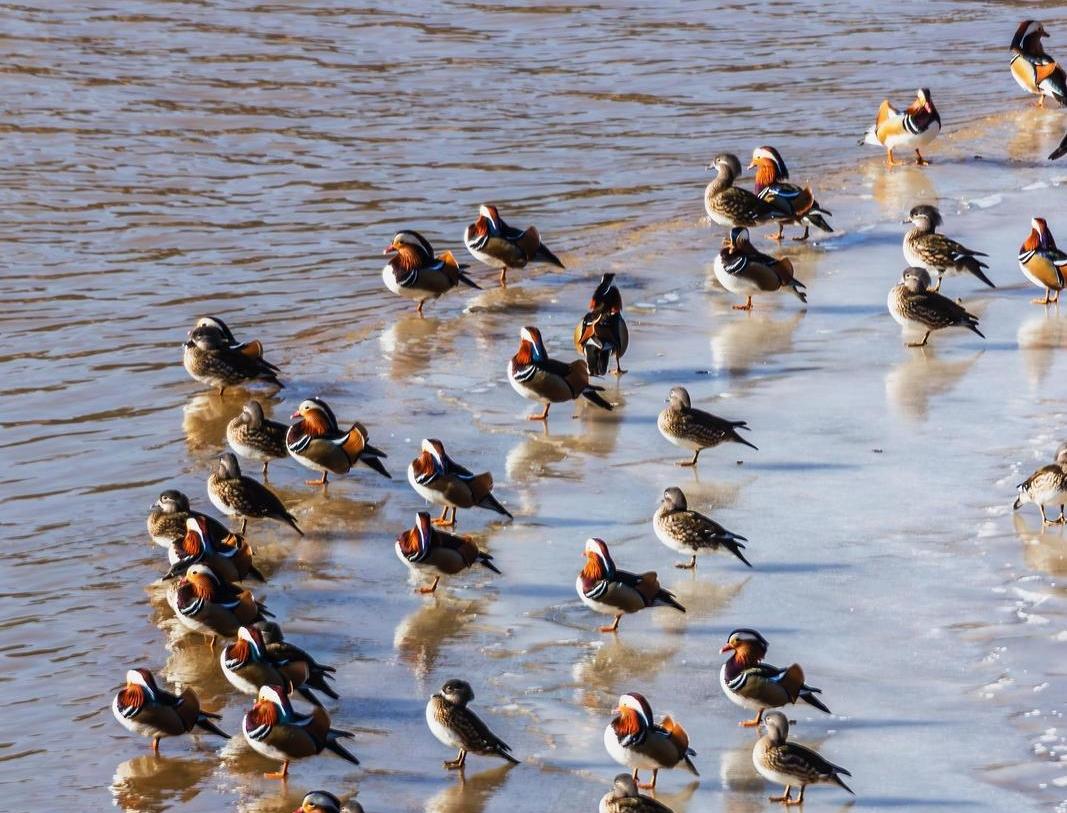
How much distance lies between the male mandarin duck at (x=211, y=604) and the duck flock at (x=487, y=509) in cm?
1

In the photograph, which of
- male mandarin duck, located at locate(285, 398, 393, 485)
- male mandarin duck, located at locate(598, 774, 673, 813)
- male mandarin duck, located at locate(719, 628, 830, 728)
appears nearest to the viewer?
male mandarin duck, located at locate(598, 774, 673, 813)

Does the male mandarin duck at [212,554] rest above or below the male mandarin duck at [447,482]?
below

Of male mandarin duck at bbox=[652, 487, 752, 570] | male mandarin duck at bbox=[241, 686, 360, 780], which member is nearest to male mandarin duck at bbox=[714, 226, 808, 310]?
male mandarin duck at bbox=[652, 487, 752, 570]

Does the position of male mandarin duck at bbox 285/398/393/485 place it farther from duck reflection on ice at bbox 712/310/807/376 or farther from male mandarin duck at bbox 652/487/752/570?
duck reflection on ice at bbox 712/310/807/376

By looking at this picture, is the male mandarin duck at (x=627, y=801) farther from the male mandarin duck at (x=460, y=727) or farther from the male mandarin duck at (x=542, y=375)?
Answer: the male mandarin duck at (x=542, y=375)

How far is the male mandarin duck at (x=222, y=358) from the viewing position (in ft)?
48.5

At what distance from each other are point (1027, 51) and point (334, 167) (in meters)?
8.72

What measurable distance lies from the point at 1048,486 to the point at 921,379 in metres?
3.15

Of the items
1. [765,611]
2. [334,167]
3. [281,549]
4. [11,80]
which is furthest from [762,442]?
[11,80]

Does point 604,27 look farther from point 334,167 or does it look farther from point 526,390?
point 526,390

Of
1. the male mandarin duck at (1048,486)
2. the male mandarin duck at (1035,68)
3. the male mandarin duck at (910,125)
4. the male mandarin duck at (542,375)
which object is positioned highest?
the male mandarin duck at (1035,68)

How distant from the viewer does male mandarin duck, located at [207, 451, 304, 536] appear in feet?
39.9

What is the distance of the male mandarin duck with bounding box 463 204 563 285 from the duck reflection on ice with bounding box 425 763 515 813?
8.38 metres

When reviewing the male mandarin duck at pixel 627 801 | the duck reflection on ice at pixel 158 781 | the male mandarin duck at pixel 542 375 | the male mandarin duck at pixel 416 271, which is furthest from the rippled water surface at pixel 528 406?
the male mandarin duck at pixel 627 801
